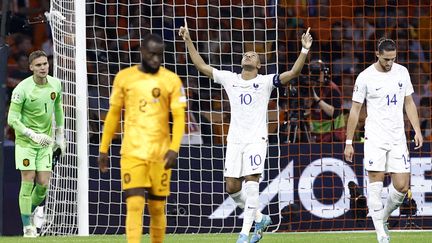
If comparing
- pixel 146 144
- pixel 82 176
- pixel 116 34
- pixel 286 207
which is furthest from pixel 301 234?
pixel 146 144

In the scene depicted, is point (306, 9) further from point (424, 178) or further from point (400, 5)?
point (424, 178)

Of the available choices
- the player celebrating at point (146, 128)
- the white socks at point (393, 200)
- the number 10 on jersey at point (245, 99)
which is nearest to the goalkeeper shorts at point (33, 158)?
the number 10 on jersey at point (245, 99)

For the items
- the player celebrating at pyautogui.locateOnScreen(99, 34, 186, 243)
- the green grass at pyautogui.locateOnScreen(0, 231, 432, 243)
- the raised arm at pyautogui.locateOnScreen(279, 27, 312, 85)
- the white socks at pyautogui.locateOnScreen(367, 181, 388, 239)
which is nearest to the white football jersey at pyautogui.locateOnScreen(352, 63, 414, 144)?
the white socks at pyautogui.locateOnScreen(367, 181, 388, 239)

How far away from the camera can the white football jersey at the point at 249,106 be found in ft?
47.8

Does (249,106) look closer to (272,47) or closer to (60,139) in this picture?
(60,139)

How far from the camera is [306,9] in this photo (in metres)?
20.3

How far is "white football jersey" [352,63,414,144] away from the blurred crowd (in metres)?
4.11

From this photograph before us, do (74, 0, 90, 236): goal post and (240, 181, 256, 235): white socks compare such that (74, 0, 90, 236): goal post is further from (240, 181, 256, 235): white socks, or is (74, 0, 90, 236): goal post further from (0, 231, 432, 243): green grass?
(240, 181, 256, 235): white socks

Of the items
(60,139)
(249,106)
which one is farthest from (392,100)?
(60,139)

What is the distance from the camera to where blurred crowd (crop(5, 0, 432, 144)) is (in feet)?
61.6

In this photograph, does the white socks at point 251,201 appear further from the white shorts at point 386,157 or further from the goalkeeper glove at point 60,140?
the goalkeeper glove at point 60,140

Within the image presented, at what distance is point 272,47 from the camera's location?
19.4 meters

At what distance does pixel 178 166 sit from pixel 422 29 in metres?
4.73

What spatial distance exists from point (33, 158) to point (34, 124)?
0.42 meters
